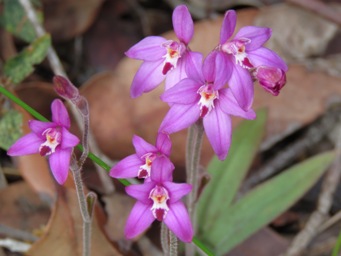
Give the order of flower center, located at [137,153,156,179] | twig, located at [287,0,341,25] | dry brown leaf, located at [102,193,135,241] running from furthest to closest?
twig, located at [287,0,341,25]
dry brown leaf, located at [102,193,135,241]
flower center, located at [137,153,156,179]

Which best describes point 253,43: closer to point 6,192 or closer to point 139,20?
point 6,192

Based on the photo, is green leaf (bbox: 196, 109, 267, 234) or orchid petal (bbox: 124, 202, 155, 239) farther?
green leaf (bbox: 196, 109, 267, 234)

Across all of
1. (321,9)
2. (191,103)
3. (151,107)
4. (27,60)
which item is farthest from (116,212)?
(321,9)

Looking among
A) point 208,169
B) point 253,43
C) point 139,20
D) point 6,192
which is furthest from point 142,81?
point 139,20

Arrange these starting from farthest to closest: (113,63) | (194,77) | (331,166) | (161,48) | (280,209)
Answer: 1. (113,63)
2. (331,166)
3. (280,209)
4. (161,48)
5. (194,77)

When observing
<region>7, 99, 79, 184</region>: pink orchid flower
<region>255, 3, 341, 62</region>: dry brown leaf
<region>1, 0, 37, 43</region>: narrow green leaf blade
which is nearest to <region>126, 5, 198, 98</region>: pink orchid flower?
<region>7, 99, 79, 184</region>: pink orchid flower

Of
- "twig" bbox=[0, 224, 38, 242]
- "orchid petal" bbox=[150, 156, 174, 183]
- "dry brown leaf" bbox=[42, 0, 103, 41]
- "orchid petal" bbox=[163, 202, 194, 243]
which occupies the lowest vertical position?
"twig" bbox=[0, 224, 38, 242]

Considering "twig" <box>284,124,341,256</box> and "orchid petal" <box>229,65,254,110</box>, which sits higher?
"orchid petal" <box>229,65,254,110</box>

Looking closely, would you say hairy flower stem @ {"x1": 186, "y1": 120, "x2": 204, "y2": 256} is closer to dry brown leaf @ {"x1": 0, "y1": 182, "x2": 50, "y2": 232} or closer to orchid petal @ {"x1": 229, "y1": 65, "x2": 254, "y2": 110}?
orchid petal @ {"x1": 229, "y1": 65, "x2": 254, "y2": 110}
